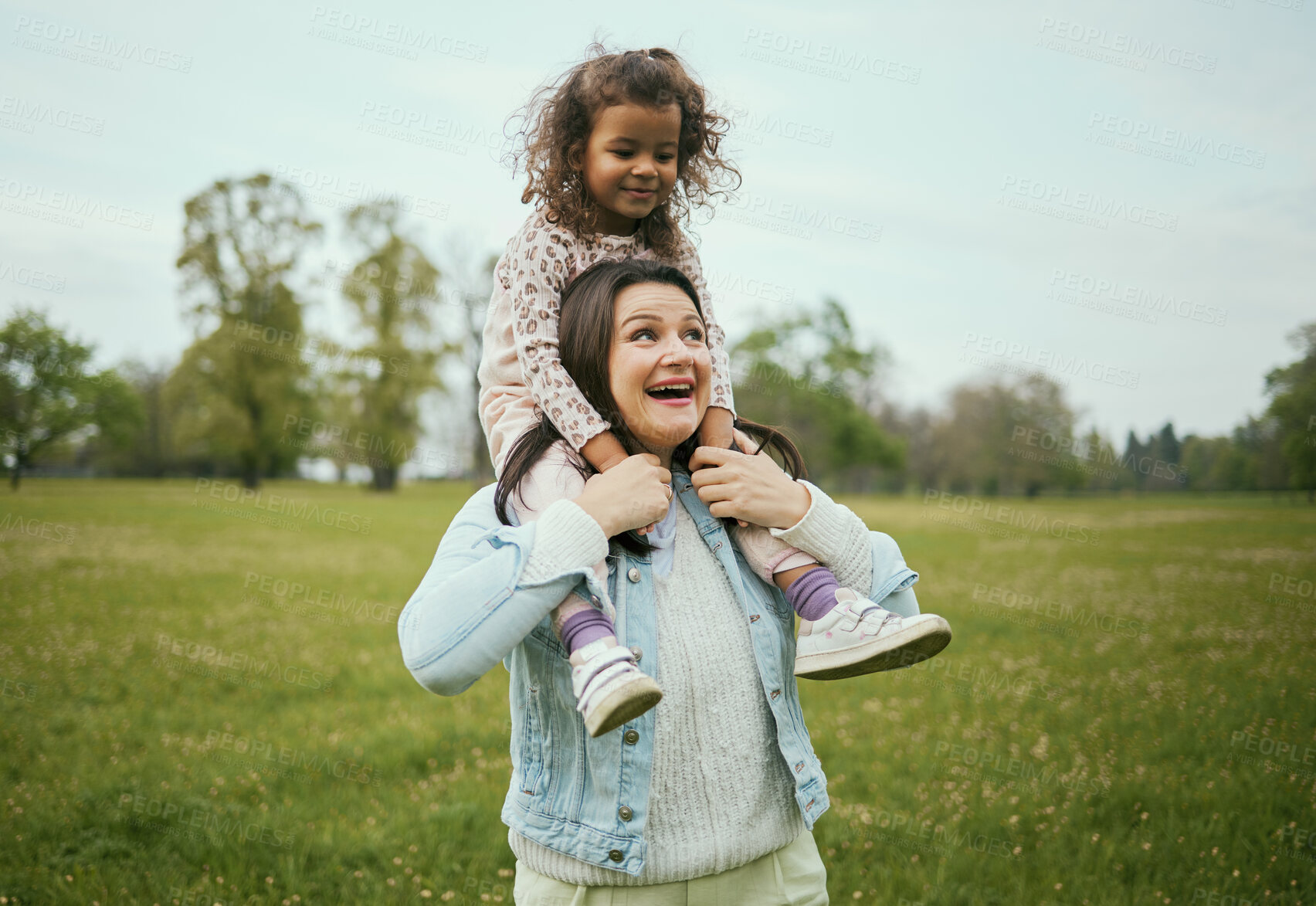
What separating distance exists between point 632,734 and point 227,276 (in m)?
41.7

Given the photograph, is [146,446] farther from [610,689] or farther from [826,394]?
[610,689]

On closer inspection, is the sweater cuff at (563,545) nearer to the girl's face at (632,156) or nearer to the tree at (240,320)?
the girl's face at (632,156)

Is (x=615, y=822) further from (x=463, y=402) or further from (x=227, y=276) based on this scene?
(x=463, y=402)

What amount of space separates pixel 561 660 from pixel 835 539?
30.3 inches

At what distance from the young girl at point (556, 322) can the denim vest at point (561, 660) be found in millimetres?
86

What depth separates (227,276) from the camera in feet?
124

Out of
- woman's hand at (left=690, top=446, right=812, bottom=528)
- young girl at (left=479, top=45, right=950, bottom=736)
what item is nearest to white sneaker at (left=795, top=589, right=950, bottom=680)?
young girl at (left=479, top=45, right=950, bottom=736)

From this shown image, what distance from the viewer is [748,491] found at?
82.4 inches

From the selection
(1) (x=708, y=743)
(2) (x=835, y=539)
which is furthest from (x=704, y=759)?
(2) (x=835, y=539)

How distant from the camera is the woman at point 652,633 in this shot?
183cm

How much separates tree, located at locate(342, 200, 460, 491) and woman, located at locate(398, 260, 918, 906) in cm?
4095

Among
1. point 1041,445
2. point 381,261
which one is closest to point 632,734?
point 1041,445

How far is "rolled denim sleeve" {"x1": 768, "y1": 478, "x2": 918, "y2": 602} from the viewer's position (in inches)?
83.8

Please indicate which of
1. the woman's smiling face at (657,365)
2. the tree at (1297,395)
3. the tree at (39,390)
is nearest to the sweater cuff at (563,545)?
the woman's smiling face at (657,365)
